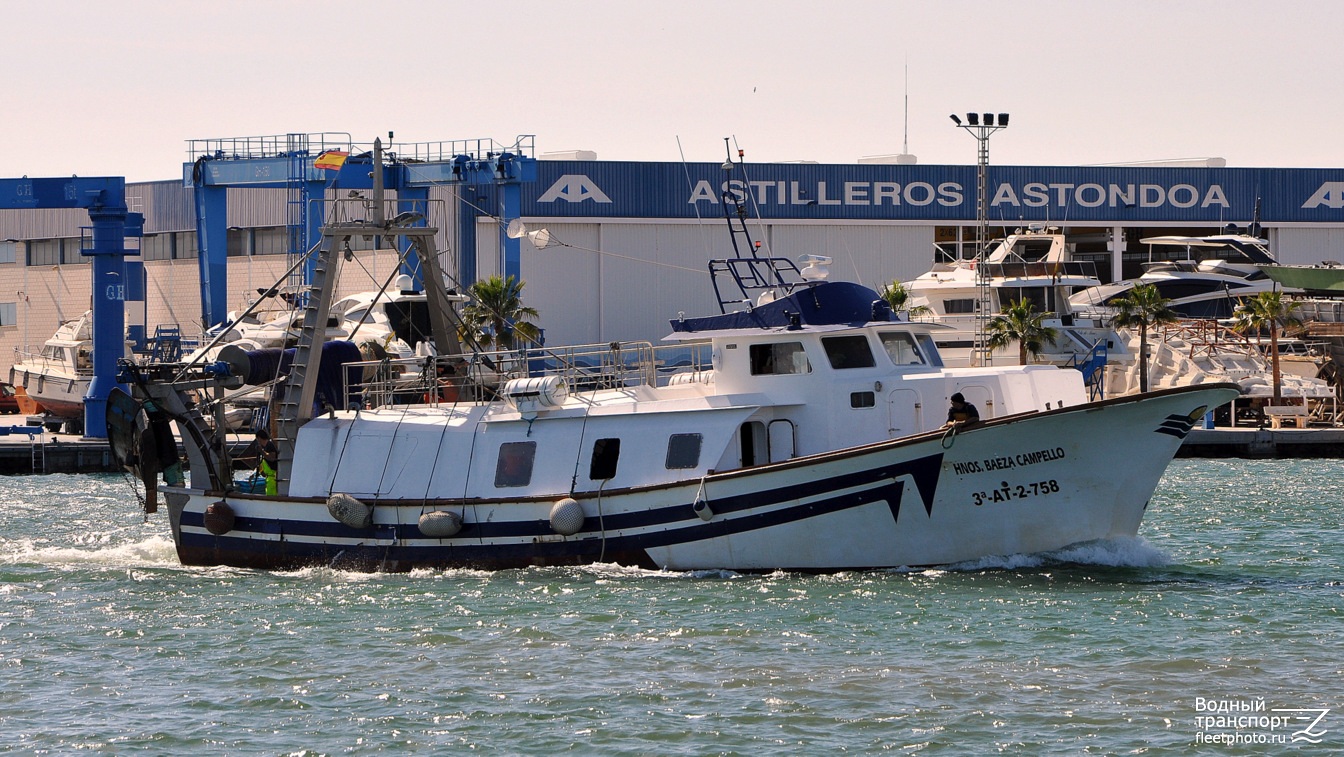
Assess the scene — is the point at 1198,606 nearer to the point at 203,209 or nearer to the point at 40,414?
the point at 203,209

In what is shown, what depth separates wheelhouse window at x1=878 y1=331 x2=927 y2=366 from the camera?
838 inches

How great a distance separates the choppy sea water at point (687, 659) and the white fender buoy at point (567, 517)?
0.60 metres

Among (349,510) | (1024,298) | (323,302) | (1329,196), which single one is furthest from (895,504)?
(1329,196)

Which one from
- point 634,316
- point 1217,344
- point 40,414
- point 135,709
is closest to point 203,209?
point 40,414

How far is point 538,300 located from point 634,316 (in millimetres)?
3741

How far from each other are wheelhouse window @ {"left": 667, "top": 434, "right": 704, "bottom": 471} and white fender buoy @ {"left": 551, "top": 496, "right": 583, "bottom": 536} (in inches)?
51.4

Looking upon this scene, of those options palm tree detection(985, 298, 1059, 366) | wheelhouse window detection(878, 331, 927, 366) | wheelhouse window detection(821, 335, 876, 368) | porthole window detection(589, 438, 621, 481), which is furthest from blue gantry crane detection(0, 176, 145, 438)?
wheelhouse window detection(878, 331, 927, 366)

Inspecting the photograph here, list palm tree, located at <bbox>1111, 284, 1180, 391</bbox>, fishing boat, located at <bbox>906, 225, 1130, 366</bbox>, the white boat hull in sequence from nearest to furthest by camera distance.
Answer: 1. the white boat hull
2. fishing boat, located at <bbox>906, 225, 1130, 366</bbox>
3. palm tree, located at <bbox>1111, 284, 1180, 391</bbox>

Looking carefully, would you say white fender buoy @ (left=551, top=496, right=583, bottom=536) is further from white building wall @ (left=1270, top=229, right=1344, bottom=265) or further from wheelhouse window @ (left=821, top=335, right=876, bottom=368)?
white building wall @ (left=1270, top=229, right=1344, bottom=265)

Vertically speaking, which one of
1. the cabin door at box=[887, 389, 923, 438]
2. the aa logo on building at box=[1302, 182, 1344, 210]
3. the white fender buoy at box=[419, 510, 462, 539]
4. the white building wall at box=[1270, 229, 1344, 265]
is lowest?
the white fender buoy at box=[419, 510, 462, 539]

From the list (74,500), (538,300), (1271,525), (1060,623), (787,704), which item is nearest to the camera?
(787,704)

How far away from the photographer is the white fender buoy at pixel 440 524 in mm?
21344

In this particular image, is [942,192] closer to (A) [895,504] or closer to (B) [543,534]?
(B) [543,534]

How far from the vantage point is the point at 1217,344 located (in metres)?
55.5
